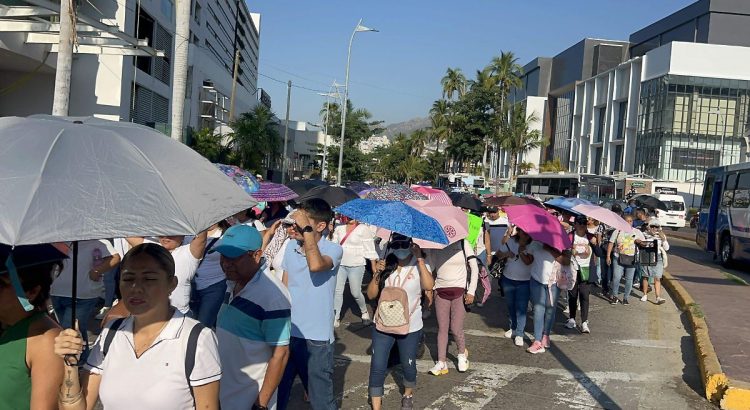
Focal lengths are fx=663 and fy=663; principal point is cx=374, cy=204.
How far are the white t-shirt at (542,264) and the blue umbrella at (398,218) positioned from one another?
302 cm

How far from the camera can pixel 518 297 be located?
27.4ft

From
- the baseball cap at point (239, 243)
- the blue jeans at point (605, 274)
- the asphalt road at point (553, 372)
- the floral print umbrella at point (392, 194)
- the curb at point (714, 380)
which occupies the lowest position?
the asphalt road at point (553, 372)

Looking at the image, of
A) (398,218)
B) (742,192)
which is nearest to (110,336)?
(398,218)

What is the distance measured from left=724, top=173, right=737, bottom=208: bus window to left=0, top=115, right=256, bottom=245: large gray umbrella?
65.8ft

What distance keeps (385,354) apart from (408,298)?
0.49 m

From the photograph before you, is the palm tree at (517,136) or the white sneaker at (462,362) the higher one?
the palm tree at (517,136)

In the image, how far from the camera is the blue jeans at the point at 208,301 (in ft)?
18.4

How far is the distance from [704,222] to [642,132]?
39.9 meters

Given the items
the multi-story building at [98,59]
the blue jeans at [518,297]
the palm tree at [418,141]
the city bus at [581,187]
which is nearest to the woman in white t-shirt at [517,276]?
the blue jeans at [518,297]

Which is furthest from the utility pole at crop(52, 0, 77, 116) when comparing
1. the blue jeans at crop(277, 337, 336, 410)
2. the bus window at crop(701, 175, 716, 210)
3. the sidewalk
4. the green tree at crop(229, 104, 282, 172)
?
the green tree at crop(229, 104, 282, 172)

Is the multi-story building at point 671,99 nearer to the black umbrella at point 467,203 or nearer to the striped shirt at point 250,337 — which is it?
the black umbrella at point 467,203

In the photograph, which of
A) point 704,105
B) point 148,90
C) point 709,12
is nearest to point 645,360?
point 148,90

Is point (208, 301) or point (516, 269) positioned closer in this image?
point (208, 301)

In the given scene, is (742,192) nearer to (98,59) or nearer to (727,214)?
(727,214)
